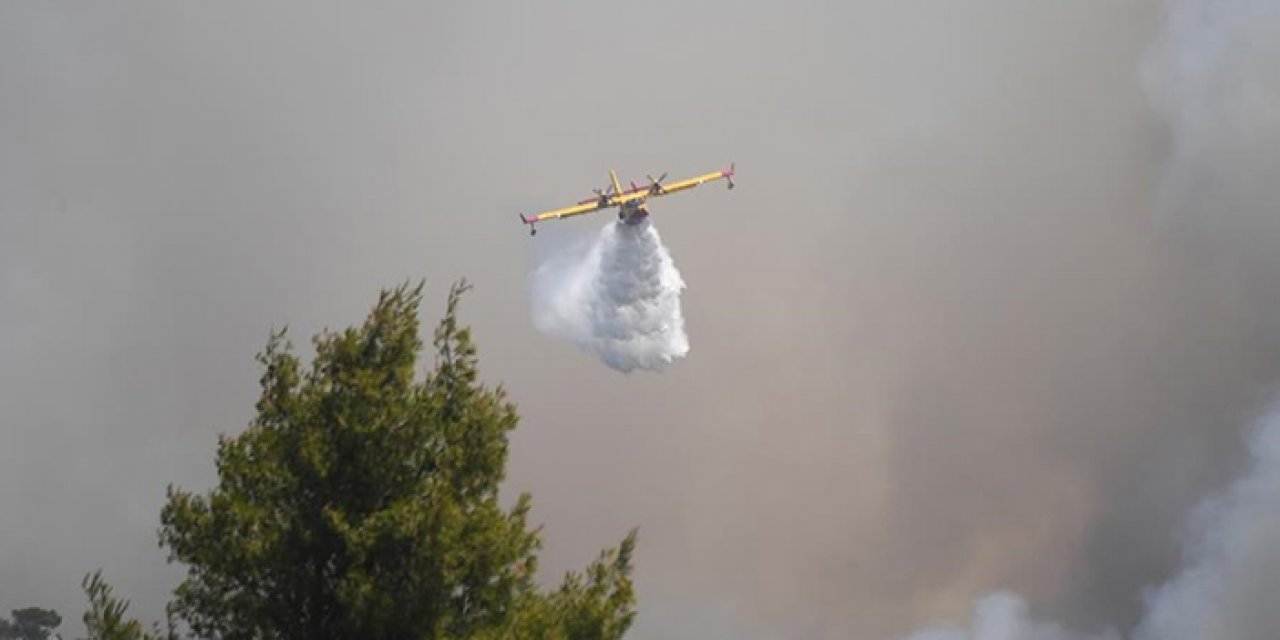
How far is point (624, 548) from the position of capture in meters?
32.5

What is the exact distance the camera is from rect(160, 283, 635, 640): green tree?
29906 millimetres

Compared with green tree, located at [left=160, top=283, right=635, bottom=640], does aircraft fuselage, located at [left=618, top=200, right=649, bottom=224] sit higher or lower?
higher

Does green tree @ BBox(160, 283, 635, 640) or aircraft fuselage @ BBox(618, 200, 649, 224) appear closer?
green tree @ BBox(160, 283, 635, 640)

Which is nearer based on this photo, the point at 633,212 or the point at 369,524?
the point at 369,524

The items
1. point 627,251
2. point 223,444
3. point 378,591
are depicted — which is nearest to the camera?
point 378,591

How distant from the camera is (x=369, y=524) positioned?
29328mm

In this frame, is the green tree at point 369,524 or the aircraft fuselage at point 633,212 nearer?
the green tree at point 369,524

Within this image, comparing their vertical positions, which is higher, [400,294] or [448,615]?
[400,294]

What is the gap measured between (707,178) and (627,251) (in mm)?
13747

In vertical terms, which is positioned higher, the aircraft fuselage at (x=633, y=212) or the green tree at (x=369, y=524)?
the aircraft fuselage at (x=633, y=212)

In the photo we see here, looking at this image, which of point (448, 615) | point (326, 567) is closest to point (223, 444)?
point (326, 567)

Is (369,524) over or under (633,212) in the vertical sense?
under

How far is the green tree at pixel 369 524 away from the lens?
29906 mm

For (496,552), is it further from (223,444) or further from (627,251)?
(627,251)
